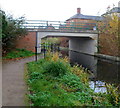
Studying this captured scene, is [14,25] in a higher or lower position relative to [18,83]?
higher

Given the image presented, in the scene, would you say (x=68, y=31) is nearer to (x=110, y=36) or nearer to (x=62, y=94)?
(x=110, y=36)

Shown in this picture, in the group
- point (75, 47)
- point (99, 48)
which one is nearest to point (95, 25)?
point (99, 48)

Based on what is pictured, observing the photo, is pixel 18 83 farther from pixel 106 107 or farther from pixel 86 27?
pixel 86 27

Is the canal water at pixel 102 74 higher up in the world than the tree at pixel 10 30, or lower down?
lower down

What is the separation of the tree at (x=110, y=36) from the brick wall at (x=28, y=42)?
8661 millimetres

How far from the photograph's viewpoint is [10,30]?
13969 mm

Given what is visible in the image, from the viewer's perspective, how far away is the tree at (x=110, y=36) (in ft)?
56.0

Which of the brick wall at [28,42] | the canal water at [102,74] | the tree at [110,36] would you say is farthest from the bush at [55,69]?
the tree at [110,36]

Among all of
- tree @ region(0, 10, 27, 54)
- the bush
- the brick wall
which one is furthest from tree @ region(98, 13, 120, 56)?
the bush

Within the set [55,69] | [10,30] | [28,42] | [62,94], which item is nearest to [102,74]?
[55,69]

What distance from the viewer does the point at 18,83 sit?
17.9 feet

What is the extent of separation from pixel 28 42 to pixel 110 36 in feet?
30.9

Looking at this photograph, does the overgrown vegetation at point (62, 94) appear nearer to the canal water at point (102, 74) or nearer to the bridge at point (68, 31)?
the canal water at point (102, 74)

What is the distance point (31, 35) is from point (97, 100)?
48.2 feet
